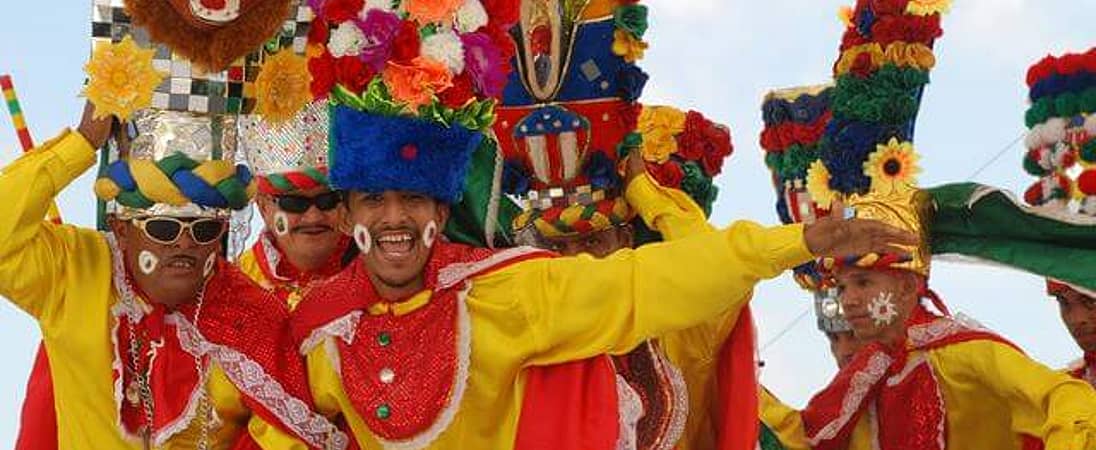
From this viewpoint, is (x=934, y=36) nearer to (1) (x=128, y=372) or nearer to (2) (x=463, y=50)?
(2) (x=463, y=50)

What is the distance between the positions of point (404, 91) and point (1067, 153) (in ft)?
10.5

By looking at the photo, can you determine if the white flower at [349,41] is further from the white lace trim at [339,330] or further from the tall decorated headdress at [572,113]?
the tall decorated headdress at [572,113]

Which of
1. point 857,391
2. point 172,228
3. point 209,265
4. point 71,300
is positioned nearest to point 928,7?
point 857,391

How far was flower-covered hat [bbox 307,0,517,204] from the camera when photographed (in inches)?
228

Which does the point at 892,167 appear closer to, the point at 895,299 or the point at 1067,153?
the point at 895,299

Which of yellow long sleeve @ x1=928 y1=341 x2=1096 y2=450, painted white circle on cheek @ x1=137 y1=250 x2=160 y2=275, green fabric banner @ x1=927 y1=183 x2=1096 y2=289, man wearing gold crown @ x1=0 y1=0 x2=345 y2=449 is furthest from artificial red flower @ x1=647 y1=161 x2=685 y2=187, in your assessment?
painted white circle on cheek @ x1=137 y1=250 x2=160 y2=275

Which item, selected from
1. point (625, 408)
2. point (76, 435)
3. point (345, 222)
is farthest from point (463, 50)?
point (76, 435)

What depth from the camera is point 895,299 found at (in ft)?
25.0

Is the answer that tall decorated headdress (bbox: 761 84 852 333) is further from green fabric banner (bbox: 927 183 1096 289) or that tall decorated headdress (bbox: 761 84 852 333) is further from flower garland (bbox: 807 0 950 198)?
green fabric banner (bbox: 927 183 1096 289)

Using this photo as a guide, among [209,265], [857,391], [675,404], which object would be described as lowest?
[857,391]

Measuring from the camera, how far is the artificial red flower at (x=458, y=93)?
584cm

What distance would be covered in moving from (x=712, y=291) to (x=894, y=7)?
2400 mm

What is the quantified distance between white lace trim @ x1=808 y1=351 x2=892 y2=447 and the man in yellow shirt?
1979mm

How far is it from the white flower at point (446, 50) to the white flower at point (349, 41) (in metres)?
0.18
